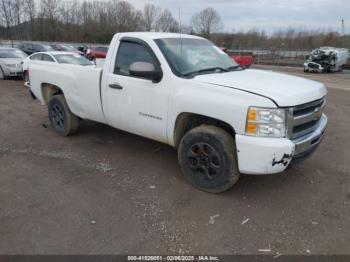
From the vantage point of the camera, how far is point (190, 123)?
13.1 ft

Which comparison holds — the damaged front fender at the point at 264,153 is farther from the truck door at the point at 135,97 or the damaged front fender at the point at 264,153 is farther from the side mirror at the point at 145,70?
the side mirror at the point at 145,70

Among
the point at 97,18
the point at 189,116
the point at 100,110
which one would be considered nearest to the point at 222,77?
the point at 189,116

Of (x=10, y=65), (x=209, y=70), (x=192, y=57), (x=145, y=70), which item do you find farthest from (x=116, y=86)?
(x=10, y=65)

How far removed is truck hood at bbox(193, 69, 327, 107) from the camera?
3.19 metres

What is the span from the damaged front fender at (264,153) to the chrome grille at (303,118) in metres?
0.20

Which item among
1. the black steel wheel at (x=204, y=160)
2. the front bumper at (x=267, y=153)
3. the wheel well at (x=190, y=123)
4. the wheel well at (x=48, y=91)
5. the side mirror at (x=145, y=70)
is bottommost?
the black steel wheel at (x=204, y=160)

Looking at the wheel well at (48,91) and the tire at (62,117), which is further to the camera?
the wheel well at (48,91)

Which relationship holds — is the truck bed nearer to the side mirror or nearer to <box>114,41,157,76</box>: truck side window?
<box>114,41,157,76</box>: truck side window

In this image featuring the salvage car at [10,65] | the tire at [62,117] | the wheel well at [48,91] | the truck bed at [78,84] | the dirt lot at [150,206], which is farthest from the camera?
the salvage car at [10,65]

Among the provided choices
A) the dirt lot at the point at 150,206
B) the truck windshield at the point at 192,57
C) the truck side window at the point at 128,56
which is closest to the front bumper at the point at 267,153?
the dirt lot at the point at 150,206

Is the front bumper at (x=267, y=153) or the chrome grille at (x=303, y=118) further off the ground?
the chrome grille at (x=303, y=118)

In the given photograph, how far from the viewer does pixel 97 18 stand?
7538 centimetres

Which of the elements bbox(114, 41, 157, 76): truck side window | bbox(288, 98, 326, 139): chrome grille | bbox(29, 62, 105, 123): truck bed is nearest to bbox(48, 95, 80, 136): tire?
bbox(29, 62, 105, 123): truck bed

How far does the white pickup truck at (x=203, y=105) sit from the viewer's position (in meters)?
3.20
